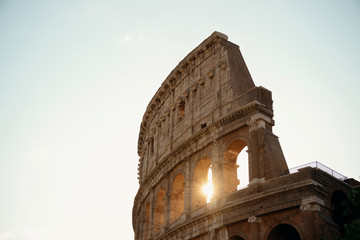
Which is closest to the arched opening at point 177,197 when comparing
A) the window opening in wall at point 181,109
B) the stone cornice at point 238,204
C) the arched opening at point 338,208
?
the stone cornice at point 238,204

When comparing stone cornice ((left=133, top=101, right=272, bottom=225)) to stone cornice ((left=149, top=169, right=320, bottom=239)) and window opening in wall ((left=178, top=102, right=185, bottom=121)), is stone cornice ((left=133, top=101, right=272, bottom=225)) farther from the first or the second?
stone cornice ((left=149, top=169, right=320, bottom=239))

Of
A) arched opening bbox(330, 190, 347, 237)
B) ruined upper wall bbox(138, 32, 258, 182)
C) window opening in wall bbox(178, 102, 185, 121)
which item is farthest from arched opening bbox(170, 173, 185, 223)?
arched opening bbox(330, 190, 347, 237)

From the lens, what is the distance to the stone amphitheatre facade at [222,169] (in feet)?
59.1

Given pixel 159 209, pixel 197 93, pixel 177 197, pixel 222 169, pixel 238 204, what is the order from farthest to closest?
pixel 159 209, pixel 197 93, pixel 177 197, pixel 222 169, pixel 238 204

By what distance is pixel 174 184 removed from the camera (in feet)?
85.7

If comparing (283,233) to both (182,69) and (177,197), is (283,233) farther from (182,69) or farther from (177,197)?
(182,69)

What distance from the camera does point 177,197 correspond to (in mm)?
26031

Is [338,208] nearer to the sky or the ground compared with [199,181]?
nearer to the ground

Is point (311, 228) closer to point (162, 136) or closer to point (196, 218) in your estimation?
point (196, 218)

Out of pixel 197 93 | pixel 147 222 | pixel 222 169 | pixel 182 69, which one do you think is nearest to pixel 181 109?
pixel 197 93

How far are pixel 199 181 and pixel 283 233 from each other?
21.1 feet

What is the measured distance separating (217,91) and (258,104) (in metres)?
3.87

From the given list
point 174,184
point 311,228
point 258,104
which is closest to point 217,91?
point 258,104

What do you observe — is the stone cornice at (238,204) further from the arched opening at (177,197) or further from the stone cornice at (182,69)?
the stone cornice at (182,69)
